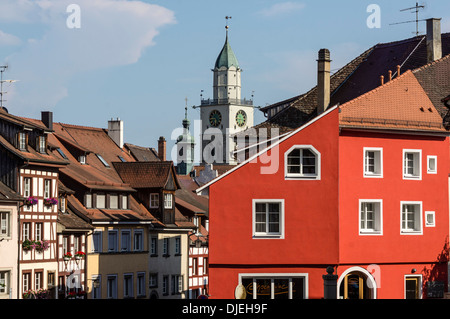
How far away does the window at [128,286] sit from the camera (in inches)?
2677

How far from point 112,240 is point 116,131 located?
17.9 m

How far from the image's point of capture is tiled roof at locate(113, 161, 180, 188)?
74.2m

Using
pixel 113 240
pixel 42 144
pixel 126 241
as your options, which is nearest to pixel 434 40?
pixel 42 144

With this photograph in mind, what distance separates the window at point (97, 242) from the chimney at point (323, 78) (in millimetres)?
23270

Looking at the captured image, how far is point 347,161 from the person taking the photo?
41906mm

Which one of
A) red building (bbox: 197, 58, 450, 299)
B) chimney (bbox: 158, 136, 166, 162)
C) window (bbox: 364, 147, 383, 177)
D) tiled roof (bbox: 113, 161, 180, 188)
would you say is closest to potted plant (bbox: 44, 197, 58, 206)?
tiled roof (bbox: 113, 161, 180, 188)

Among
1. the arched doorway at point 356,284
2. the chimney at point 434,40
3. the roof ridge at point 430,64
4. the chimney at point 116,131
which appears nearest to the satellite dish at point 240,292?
the arched doorway at point 356,284

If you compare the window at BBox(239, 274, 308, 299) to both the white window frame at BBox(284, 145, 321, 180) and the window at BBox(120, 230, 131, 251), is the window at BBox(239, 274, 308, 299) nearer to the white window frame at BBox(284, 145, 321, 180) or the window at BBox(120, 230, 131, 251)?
the white window frame at BBox(284, 145, 321, 180)

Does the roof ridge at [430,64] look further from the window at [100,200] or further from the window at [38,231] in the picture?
the window at [100,200]

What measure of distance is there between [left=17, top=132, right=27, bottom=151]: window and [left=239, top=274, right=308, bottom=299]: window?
22415mm

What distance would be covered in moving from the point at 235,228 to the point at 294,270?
2975 millimetres

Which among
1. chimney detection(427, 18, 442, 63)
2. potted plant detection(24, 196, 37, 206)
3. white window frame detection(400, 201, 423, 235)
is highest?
chimney detection(427, 18, 442, 63)

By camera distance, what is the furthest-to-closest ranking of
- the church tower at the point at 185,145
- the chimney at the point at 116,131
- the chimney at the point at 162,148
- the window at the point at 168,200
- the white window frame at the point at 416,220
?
the church tower at the point at 185,145
the chimney at the point at 162,148
the chimney at the point at 116,131
the window at the point at 168,200
the white window frame at the point at 416,220

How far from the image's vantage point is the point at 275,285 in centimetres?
4072
